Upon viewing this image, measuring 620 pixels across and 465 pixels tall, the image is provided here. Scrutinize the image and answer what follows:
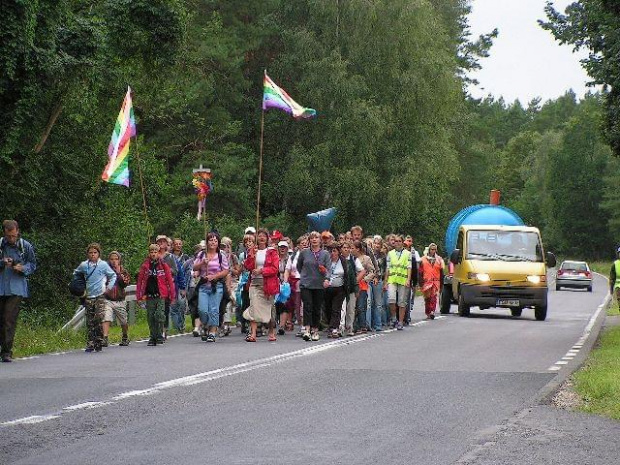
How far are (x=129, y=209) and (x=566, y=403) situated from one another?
25.4m

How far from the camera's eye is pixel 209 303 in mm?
23484

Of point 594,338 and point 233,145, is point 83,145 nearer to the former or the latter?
point 594,338

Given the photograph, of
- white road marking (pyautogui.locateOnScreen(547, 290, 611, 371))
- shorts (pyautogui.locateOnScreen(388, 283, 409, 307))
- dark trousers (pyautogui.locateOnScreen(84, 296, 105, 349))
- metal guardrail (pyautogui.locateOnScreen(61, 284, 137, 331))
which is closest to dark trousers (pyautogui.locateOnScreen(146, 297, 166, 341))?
dark trousers (pyautogui.locateOnScreen(84, 296, 105, 349))

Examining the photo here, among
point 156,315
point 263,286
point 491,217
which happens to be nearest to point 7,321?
point 156,315

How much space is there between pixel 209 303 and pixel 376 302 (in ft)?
15.9

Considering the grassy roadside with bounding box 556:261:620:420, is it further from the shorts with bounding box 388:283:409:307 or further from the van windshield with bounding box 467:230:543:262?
the van windshield with bounding box 467:230:543:262

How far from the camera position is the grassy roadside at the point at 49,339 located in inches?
802

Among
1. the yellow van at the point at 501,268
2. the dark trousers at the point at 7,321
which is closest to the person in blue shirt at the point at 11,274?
the dark trousers at the point at 7,321

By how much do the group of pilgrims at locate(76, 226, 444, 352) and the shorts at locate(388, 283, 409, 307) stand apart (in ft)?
0.07

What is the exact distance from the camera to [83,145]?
3189 centimetres

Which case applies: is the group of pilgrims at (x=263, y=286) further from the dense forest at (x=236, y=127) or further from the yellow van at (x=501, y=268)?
the yellow van at (x=501, y=268)

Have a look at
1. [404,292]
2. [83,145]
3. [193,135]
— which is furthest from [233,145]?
[404,292]

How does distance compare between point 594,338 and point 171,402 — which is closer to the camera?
point 171,402

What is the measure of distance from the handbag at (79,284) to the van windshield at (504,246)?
584 inches
